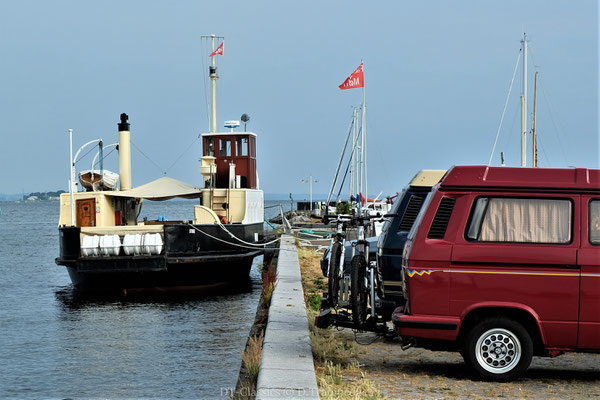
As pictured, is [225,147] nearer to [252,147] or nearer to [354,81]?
[252,147]

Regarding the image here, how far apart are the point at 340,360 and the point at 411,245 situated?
192cm

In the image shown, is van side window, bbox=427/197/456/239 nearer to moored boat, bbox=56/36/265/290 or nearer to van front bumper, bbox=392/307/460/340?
van front bumper, bbox=392/307/460/340

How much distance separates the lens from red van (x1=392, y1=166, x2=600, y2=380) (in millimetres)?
8523

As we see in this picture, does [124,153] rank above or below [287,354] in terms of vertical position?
above

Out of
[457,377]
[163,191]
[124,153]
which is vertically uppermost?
[124,153]

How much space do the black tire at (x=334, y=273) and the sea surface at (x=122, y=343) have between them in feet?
→ 7.11

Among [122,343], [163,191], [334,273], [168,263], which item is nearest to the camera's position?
[334,273]

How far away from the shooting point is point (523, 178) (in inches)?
344

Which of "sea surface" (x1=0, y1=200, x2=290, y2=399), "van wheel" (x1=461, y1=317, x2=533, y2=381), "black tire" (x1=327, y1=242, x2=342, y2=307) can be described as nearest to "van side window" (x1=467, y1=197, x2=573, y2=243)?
"van wheel" (x1=461, y1=317, x2=533, y2=381)

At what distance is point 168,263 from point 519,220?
1542 cm

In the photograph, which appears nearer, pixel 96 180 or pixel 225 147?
pixel 96 180

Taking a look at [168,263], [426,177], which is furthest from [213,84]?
[426,177]

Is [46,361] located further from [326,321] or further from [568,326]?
[568,326]

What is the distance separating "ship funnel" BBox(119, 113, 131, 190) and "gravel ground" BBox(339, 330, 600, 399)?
1873cm
